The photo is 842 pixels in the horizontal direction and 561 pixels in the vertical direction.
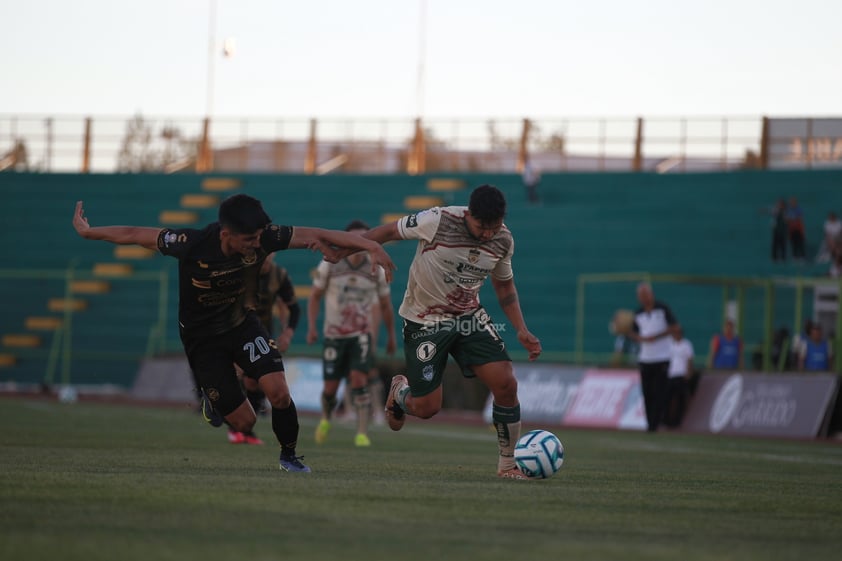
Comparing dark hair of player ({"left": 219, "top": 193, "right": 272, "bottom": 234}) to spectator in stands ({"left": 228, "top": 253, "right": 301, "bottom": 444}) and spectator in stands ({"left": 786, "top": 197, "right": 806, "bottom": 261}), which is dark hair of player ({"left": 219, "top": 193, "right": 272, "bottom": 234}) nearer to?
spectator in stands ({"left": 228, "top": 253, "right": 301, "bottom": 444})

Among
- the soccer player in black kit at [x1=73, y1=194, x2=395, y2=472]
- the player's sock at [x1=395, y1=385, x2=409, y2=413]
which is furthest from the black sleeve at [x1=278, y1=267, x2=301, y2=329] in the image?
the soccer player in black kit at [x1=73, y1=194, x2=395, y2=472]

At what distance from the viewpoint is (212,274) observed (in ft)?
31.7

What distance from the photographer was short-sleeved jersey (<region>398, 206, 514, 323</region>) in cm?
1036

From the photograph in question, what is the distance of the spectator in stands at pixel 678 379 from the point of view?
2384 centimetres

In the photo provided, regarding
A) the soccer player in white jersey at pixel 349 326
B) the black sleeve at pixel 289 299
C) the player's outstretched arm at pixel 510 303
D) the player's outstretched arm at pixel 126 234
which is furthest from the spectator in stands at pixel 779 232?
the player's outstretched arm at pixel 126 234

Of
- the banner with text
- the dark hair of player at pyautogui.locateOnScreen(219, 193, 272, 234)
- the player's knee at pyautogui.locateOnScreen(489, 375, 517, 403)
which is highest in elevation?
the dark hair of player at pyautogui.locateOnScreen(219, 193, 272, 234)

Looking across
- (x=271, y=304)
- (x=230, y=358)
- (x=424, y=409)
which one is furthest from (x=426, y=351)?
(x=271, y=304)

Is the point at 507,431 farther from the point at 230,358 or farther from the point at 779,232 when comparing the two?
the point at 779,232

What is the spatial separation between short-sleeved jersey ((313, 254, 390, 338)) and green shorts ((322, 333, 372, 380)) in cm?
7

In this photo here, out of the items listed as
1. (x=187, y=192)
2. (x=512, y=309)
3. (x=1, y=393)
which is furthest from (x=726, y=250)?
(x=512, y=309)

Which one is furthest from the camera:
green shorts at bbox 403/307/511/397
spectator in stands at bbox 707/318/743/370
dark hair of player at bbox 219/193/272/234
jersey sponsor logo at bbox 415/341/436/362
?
spectator in stands at bbox 707/318/743/370

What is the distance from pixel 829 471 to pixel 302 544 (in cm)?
829

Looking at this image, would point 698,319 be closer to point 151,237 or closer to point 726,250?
point 726,250

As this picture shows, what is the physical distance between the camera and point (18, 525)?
20.2ft
